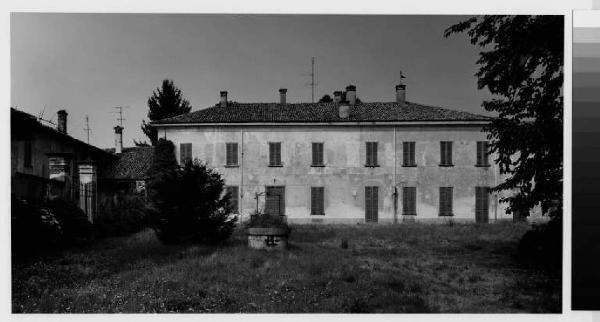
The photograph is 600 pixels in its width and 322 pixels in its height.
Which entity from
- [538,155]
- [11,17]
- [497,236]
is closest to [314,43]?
[538,155]

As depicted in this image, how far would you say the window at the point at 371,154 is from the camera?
50.5ft

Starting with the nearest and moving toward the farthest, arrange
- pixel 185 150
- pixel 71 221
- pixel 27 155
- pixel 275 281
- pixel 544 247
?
pixel 275 281 → pixel 544 247 → pixel 71 221 → pixel 27 155 → pixel 185 150

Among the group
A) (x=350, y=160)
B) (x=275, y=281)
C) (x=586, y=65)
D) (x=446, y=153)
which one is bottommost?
(x=275, y=281)

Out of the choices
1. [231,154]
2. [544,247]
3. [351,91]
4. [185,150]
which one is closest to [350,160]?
[231,154]

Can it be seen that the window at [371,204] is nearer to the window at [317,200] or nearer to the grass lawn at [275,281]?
the window at [317,200]

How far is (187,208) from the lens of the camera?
388 inches

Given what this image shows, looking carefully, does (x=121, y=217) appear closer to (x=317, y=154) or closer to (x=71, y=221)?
(x=71, y=221)

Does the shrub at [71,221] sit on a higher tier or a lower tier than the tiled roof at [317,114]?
lower

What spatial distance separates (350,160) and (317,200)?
5.41ft

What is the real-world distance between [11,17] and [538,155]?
8.16 m

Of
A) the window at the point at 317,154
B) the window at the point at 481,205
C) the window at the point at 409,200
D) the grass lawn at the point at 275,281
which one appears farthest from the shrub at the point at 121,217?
the window at the point at 481,205

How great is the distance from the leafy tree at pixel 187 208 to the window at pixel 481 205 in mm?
8528

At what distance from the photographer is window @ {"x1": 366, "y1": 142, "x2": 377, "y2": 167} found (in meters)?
15.4
